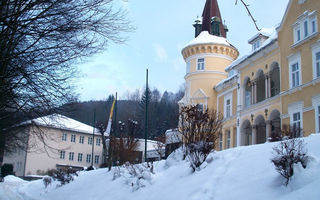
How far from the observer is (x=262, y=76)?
1108 inches

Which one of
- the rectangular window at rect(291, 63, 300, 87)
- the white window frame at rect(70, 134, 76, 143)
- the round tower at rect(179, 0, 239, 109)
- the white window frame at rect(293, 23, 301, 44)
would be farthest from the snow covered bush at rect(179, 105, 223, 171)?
the white window frame at rect(70, 134, 76, 143)

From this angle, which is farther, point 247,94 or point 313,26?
point 247,94

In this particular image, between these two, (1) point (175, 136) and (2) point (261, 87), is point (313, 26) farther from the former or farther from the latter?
(1) point (175, 136)

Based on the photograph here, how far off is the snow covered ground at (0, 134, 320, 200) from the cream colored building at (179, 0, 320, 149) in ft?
12.3

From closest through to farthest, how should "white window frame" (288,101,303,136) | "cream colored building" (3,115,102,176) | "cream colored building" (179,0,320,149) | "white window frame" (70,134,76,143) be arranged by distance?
"cream colored building" (179,0,320,149) → "white window frame" (288,101,303,136) → "cream colored building" (3,115,102,176) → "white window frame" (70,134,76,143)

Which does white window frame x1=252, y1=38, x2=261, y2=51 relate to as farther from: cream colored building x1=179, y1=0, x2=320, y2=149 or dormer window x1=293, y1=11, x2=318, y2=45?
dormer window x1=293, y1=11, x2=318, y2=45

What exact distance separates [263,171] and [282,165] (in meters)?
1.36

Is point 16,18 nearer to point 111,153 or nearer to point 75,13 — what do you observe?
point 75,13

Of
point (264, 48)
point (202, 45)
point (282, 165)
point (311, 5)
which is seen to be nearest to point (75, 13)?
point (282, 165)

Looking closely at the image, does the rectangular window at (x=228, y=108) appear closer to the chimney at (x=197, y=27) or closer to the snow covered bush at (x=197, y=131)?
the chimney at (x=197, y=27)

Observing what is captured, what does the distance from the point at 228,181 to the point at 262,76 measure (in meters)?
19.4

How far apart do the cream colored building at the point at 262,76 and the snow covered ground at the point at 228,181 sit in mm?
3757

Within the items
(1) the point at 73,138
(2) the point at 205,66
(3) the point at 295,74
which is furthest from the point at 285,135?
(1) the point at 73,138

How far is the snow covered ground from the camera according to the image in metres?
8.20
